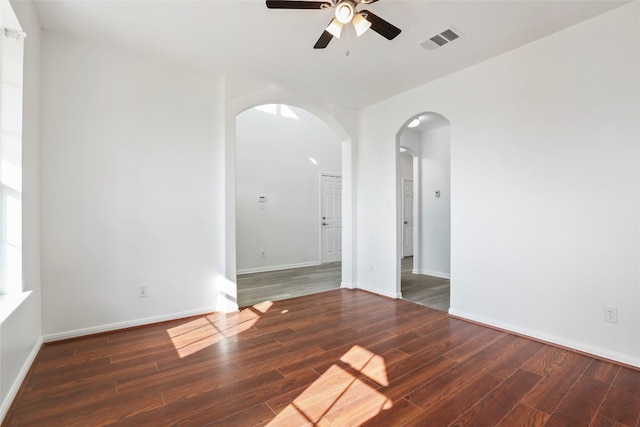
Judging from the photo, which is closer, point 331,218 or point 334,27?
point 334,27

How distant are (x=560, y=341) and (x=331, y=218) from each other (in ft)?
16.5

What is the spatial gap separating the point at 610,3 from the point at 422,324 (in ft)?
10.5

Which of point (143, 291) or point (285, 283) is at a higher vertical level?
point (143, 291)

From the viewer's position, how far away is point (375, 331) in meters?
3.09

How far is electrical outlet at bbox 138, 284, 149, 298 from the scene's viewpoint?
10.6 feet

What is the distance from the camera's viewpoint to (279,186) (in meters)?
6.48

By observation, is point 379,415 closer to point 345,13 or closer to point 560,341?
point 560,341

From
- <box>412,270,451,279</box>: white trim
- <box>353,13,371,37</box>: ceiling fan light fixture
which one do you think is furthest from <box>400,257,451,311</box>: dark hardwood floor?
<box>353,13,371,37</box>: ceiling fan light fixture

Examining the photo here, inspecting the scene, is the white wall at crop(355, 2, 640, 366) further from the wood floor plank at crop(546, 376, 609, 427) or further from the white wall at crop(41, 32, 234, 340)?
the white wall at crop(41, 32, 234, 340)

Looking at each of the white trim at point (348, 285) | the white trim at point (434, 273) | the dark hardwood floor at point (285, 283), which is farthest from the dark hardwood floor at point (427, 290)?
the dark hardwood floor at point (285, 283)

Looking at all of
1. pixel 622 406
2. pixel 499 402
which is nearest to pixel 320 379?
pixel 499 402

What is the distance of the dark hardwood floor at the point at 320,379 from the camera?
1.79 metres

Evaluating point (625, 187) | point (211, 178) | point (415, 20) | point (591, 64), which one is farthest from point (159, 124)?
point (625, 187)

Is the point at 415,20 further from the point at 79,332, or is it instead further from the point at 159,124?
the point at 79,332
